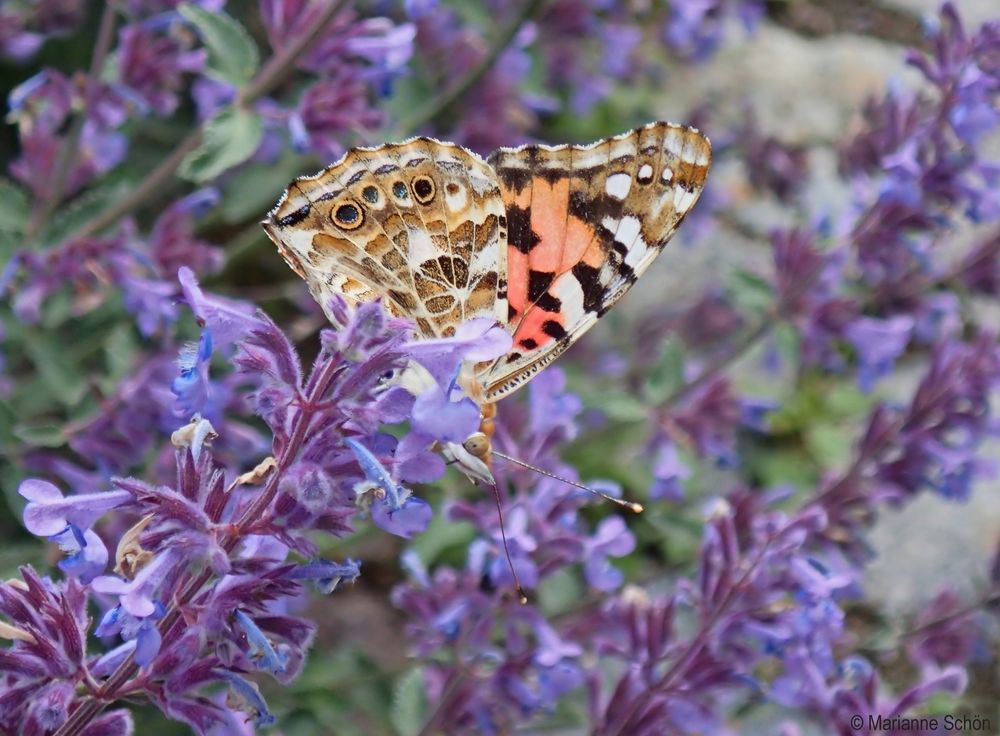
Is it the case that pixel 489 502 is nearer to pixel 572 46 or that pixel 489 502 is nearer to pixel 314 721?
pixel 314 721

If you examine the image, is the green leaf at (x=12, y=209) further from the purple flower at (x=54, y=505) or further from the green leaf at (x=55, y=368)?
the purple flower at (x=54, y=505)

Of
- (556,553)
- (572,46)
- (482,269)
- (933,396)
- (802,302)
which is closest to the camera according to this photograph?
(482,269)

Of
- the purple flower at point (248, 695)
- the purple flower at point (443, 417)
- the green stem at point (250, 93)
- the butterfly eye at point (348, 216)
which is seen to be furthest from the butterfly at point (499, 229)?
the green stem at point (250, 93)

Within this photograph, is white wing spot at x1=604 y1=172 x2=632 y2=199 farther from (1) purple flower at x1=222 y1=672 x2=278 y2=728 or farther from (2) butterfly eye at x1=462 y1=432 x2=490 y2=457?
(1) purple flower at x1=222 y1=672 x2=278 y2=728

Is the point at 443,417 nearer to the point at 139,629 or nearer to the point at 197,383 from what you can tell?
the point at 197,383

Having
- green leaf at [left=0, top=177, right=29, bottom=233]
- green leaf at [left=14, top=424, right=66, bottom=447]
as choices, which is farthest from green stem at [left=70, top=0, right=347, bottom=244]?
green leaf at [left=14, top=424, right=66, bottom=447]

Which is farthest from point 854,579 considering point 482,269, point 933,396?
point 482,269
